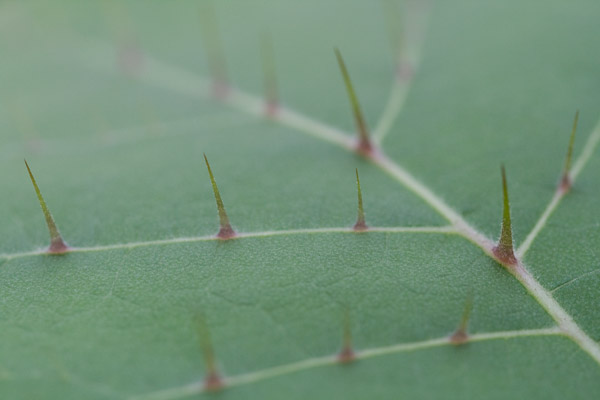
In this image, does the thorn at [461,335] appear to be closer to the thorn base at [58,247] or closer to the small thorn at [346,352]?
the small thorn at [346,352]

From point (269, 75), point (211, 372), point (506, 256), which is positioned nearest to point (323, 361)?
point (211, 372)

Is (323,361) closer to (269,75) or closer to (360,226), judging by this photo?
(360,226)

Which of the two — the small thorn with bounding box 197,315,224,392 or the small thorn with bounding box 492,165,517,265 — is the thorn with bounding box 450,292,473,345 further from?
the small thorn with bounding box 197,315,224,392

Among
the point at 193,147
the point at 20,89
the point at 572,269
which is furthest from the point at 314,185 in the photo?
the point at 20,89

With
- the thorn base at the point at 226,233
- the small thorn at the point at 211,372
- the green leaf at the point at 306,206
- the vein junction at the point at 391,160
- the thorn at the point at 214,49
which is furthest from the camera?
the thorn at the point at 214,49

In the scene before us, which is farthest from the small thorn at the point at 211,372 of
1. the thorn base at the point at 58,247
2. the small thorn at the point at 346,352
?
the thorn base at the point at 58,247
